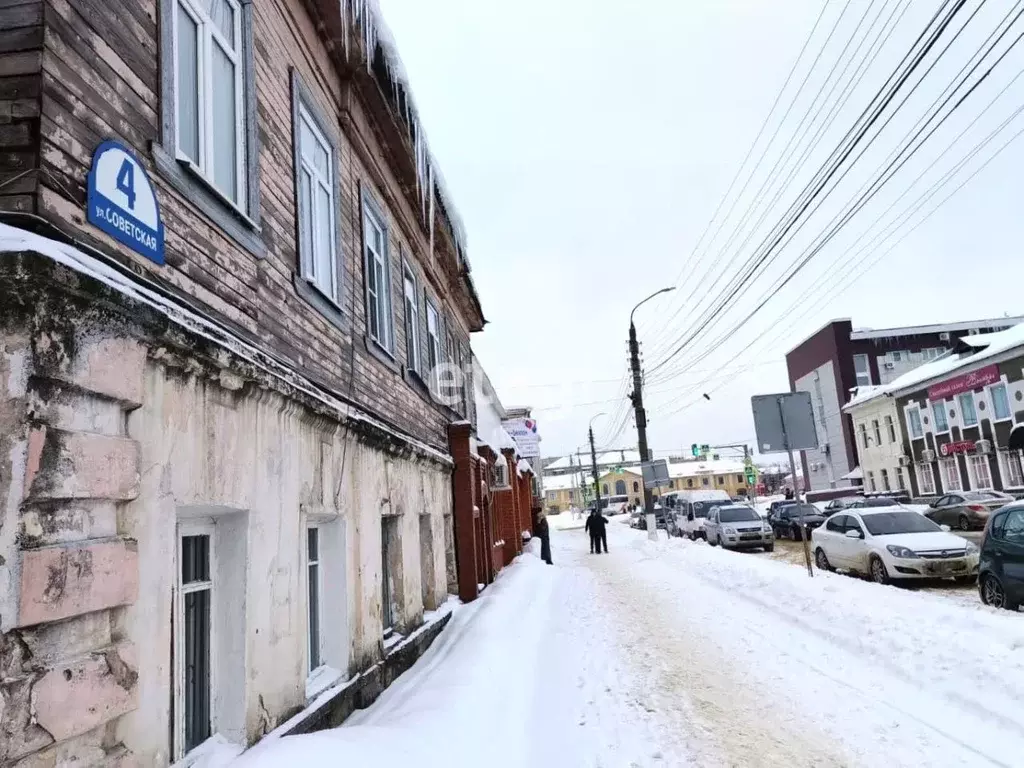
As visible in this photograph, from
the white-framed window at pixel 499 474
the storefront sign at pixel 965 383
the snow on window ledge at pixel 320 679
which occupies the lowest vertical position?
the snow on window ledge at pixel 320 679

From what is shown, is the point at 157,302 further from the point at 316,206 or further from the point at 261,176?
the point at 316,206

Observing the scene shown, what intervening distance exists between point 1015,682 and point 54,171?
718 cm

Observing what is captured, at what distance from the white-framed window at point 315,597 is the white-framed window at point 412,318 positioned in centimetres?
421

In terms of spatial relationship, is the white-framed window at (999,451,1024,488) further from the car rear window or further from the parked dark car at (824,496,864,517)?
the car rear window

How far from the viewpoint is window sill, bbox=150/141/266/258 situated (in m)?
3.82

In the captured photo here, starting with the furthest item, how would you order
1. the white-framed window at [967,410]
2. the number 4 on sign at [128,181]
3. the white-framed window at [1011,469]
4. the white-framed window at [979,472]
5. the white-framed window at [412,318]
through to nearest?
the white-framed window at [967,410], the white-framed window at [979,472], the white-framed window at [1011,469], the white-framed window at [412,318], the number 4 on sign at [128,181]

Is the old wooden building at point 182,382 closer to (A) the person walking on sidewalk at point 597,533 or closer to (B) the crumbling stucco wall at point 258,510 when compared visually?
(B) the crumbling stucco wall at point 258,510

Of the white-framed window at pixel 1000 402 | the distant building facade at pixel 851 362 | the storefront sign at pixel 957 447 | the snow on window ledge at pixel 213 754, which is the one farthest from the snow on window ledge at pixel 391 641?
the distant building facade at pixel 851 362

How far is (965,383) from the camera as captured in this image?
32594mm

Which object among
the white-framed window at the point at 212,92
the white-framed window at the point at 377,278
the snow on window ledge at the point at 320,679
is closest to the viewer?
the white-framed window at the point at 212,92

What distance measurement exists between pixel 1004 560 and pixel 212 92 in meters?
10.4

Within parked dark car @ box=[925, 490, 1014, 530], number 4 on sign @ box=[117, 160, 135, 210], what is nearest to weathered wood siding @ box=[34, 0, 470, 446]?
number 4 on sign @ box=[117, 160, 135, 210]

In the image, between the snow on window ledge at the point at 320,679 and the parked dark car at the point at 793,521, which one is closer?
the snow on window ledge at the point at 320,679

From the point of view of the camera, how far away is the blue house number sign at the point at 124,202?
3.15 m
